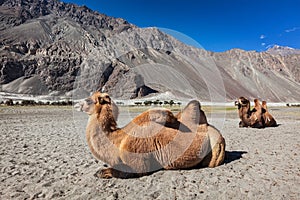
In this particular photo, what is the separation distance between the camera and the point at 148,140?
239 inches

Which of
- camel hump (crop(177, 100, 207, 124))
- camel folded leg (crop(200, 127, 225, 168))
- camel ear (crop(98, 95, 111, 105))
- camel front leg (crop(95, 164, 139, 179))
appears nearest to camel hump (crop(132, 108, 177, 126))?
camel hump (crop(177, 100, 207, 124))

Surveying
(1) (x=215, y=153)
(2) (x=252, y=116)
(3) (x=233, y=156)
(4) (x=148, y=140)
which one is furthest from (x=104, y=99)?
(2) (x=252, y=116)

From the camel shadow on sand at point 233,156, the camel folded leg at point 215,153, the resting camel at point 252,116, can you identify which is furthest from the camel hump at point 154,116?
the resting camel at point 252,116

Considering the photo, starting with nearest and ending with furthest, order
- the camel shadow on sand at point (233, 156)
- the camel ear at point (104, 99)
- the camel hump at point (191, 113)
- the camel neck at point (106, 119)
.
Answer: the camel neck at point (106, 119) → the camel ear at point (104, 99) → the camel hump at point (191, 113) → the camel shadow on sand at point (233, 156)

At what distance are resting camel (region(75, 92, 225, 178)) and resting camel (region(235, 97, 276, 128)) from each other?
1081 cm

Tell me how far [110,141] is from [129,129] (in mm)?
549

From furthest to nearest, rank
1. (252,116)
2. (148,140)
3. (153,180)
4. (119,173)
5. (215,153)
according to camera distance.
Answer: (252,116)
(215,153)
(148,140)
(119,173)
(153,180)

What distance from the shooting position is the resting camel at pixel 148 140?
569cm

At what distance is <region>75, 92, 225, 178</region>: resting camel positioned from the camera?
18.7ft

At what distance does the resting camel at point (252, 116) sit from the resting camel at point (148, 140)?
1081 cm

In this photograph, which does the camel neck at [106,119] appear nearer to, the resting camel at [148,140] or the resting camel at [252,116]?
the resting camel at [148,140]

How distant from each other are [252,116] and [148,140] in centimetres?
1291

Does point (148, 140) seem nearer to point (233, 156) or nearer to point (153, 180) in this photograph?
point (153, 180)

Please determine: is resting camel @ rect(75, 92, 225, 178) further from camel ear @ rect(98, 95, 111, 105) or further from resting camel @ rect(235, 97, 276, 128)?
resting camel @ rect(235, 97, 276, 128)
